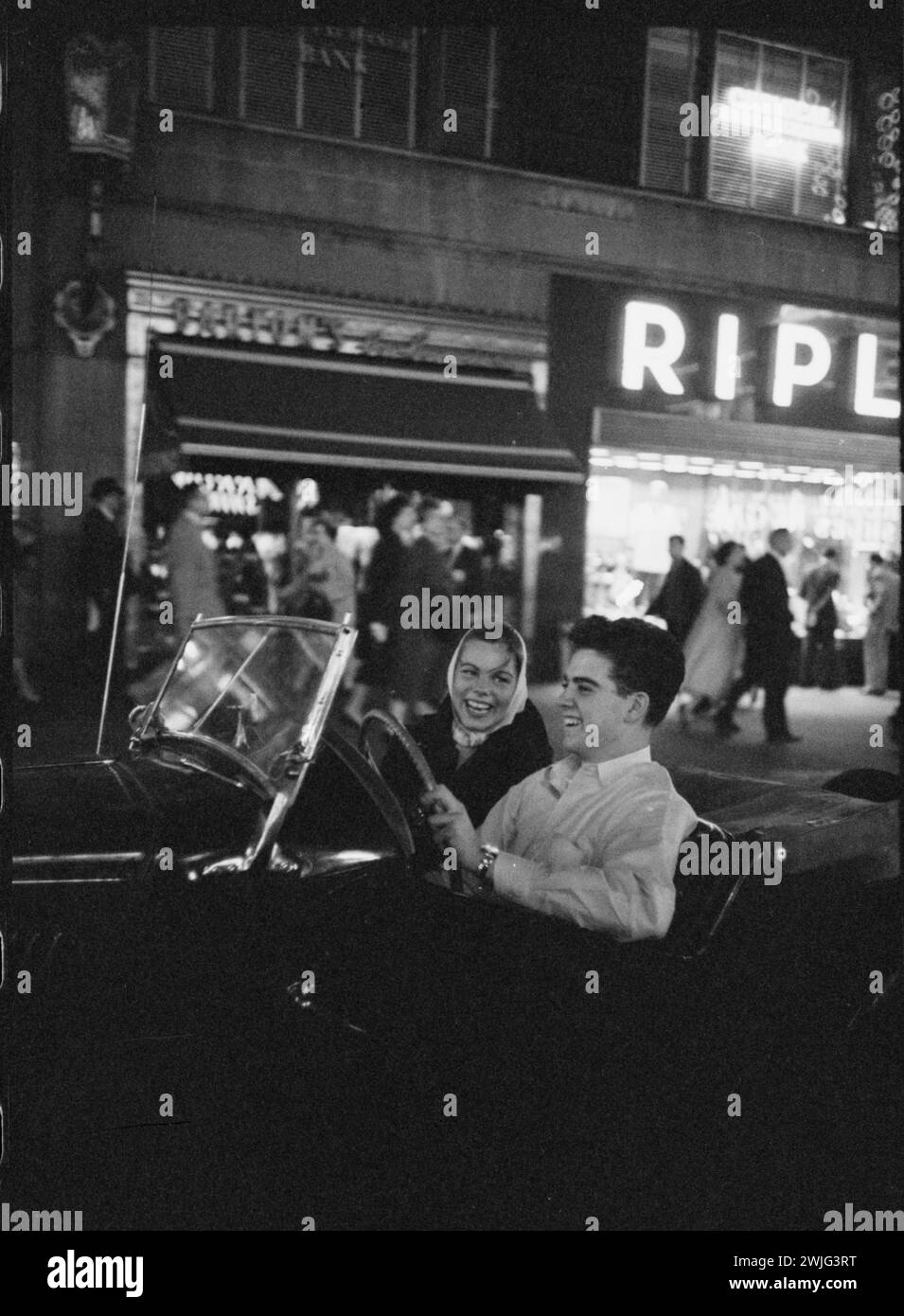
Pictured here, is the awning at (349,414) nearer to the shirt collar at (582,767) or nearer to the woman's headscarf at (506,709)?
the woman's headscarf at (506,709)

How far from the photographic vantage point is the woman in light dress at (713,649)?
2850mm

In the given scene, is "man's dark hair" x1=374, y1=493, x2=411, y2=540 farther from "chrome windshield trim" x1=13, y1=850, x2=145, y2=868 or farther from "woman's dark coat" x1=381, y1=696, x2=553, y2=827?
"chrome windshield trim" x1=13, y1=850, x2=145, y2=868

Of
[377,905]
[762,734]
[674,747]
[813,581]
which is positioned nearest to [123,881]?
[377,905]

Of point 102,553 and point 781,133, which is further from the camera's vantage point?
point 781,133

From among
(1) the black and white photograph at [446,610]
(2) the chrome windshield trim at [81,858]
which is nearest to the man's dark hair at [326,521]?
(1) the black and white photograph at [446,610]

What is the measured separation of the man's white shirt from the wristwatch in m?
0.01

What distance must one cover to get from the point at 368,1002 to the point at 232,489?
1.12 metres

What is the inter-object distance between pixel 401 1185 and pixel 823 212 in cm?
234

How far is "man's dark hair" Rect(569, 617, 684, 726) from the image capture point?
9.30 ft

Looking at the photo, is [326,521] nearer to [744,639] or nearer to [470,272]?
[470,272]

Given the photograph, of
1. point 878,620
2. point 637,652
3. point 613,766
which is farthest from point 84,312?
point 878,620

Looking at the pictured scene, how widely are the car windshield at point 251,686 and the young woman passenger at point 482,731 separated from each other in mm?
237

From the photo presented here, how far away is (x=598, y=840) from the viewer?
111 inches

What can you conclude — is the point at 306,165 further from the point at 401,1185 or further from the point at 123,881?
the point at 401,1185
